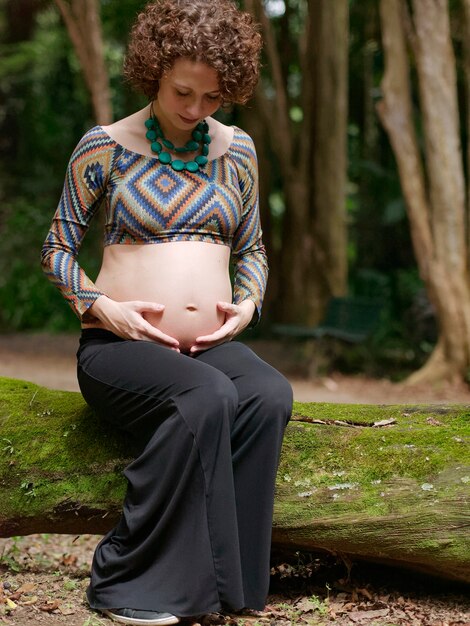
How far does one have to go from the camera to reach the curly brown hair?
9.99ft

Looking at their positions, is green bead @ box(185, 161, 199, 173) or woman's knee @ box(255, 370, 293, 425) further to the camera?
green bead @ box(185, 161, 199, 173)

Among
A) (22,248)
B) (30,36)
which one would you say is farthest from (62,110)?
(22,248)

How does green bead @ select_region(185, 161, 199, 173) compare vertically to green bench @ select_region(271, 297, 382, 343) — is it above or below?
above

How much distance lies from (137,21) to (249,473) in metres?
1.63

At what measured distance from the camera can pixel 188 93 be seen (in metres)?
3.11

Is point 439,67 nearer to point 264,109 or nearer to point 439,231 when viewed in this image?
point 439,231

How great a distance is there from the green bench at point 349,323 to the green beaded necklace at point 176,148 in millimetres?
7633

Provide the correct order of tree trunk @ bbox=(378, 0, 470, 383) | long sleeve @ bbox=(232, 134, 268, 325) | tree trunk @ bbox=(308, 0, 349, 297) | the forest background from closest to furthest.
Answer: long sleeve @ bbox=(232, 134, 268, 325) < tree trunk @ bbox=(378, 0, 470, 383) < the forest background < tree trunk @ bbox=(308, 0, 349, 297)

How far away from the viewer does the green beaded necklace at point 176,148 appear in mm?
3260

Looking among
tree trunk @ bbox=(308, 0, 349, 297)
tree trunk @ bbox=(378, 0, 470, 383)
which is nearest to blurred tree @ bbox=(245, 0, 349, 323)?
tree trunk @ bbox=(308, 0, 349, 297)

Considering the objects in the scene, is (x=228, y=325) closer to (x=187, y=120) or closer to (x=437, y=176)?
(x=187, y=120)

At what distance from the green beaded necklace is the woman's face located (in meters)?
0.08

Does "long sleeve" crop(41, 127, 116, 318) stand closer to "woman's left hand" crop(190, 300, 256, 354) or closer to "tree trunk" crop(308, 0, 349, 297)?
"woman's left hand" crop(190, 300, 256, 354)

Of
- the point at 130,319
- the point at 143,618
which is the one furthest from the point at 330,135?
the point at 143,618
